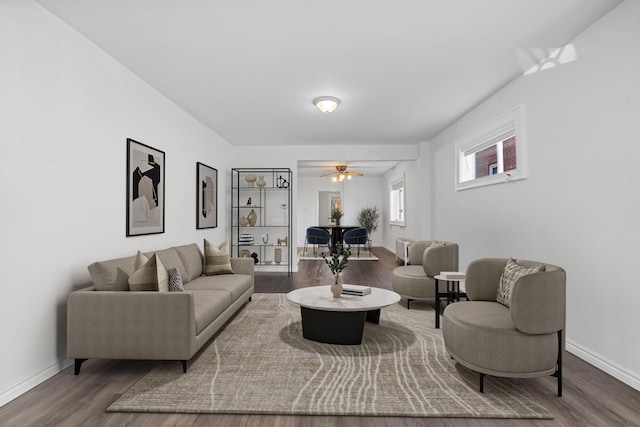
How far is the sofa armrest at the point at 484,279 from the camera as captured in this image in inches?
117

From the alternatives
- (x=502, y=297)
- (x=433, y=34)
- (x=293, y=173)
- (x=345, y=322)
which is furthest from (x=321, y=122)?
(x=502, y=297)

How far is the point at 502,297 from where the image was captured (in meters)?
2.81

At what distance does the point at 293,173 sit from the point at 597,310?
548 cm

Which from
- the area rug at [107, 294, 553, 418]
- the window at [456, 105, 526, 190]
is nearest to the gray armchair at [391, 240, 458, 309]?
the area rug at [107, 294, 553, 418]

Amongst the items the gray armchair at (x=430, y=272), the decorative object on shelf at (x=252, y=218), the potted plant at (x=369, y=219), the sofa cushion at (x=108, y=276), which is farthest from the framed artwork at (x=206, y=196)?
the potted plant at (x=369, y=219)

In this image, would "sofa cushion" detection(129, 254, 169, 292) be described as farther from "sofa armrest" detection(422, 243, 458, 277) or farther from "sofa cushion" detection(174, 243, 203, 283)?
"sofa armrest" detection(422, 243, 458, 277)

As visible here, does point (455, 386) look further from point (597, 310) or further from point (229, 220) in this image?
point (229, 220)

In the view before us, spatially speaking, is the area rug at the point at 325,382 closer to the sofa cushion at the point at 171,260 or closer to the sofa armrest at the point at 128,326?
the sofa armrest at the point at 128,326

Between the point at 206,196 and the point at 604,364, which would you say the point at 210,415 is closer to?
the point at 604,364

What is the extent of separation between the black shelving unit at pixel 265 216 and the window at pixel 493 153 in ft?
10.9

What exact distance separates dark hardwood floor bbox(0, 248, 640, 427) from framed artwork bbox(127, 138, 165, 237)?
142 centimetres

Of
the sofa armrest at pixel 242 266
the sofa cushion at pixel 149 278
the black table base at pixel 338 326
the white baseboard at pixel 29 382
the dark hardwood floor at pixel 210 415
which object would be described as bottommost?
the dark hardwood floor at pixel 210 415

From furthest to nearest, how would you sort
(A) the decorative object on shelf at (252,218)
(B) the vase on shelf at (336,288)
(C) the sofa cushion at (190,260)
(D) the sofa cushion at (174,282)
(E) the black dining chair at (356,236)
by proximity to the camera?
(E) the black dining chair at (356,236) < (A) the decorative object on shelf at (252,218) < (C) the sofa cushion at (190,260) < (B) the vase on shelf at (336,288) < (D) the sofa cushion at (174,282)

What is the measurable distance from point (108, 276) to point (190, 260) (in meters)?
1.48
